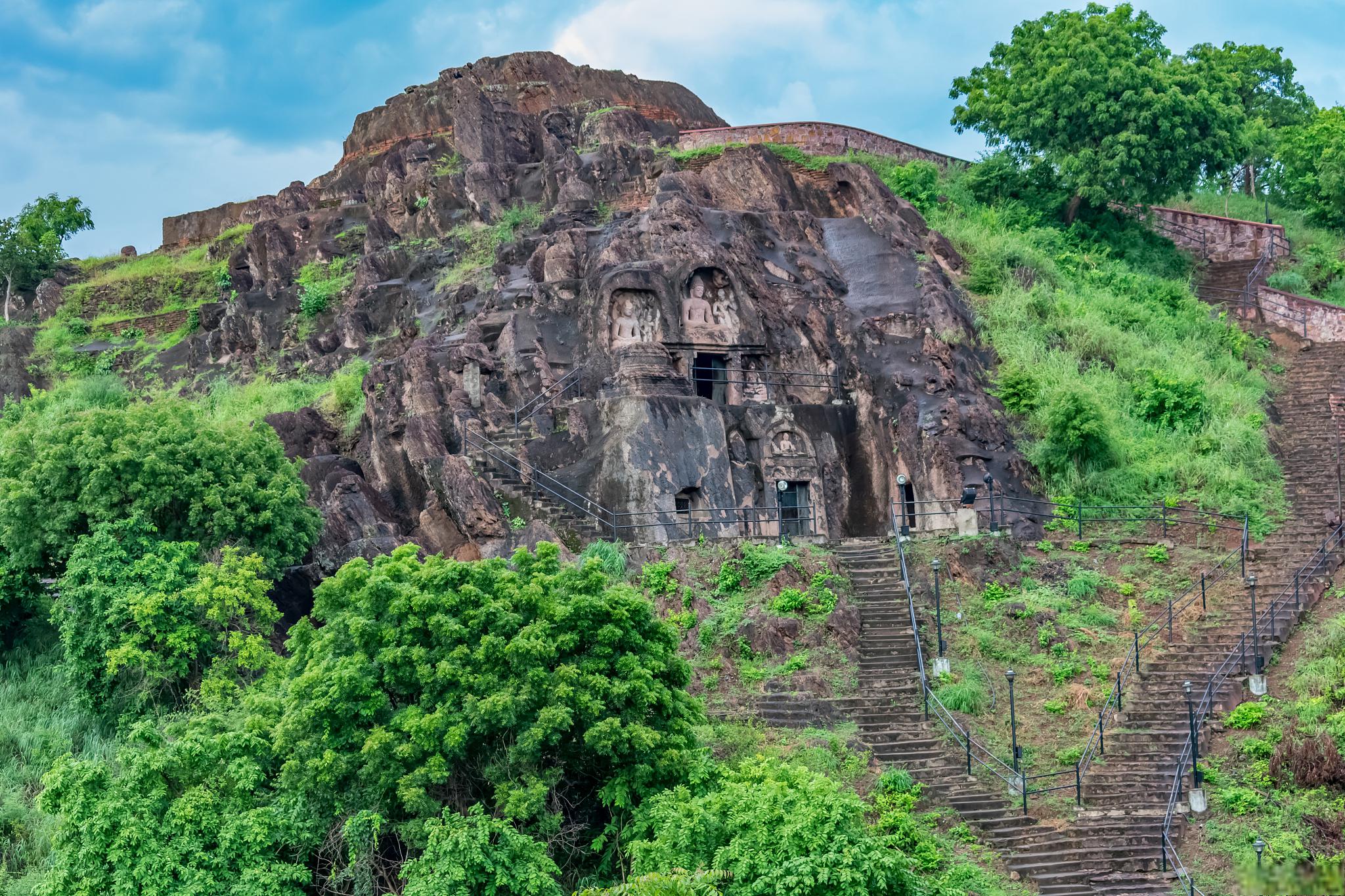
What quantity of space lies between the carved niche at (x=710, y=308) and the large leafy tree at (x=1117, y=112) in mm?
14247

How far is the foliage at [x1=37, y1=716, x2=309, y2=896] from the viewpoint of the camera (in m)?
21.4

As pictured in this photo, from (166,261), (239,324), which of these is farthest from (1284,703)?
(166,261)

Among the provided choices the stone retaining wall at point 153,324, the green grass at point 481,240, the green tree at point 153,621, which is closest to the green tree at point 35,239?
the stone retaining wall at point 153,324

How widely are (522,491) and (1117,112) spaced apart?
2296 cm

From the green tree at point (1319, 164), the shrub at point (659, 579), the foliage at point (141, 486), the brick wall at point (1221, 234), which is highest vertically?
the green tree at point (1319, 164)

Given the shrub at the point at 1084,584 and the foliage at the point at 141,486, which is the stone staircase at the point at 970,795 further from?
the foliage at the point at 141,486

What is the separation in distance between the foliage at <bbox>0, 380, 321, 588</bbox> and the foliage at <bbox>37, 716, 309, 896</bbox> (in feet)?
25.8

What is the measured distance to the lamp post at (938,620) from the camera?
87.5ft

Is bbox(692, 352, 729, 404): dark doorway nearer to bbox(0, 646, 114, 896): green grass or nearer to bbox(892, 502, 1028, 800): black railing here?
bbox(892, 502, 1028, 800): black railing

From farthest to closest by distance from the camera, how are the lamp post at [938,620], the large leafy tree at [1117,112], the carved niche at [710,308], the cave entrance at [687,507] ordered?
the large leafy tree at [1117,112]
the carved niche at [710,308]
the cave entrance at [687,507]
the lamp post at [938,620]

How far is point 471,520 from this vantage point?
3198cm

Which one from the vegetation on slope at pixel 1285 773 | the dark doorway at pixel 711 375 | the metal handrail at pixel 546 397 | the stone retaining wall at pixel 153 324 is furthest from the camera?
the stone retaining wall at pixel 153 324

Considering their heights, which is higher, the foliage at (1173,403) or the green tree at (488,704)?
the foliage at (1173,403)

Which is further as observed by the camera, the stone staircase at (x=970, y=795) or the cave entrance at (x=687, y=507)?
the cave entrance at (x=687, y=507)
